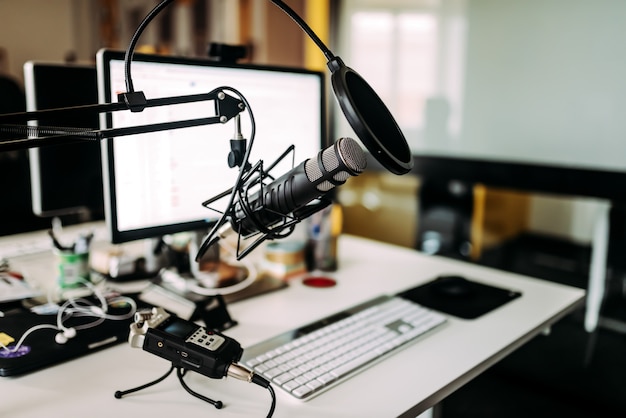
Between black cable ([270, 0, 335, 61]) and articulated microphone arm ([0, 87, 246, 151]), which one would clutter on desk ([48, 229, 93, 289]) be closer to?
articulated microphone arm ([0, 87, 246, 151])

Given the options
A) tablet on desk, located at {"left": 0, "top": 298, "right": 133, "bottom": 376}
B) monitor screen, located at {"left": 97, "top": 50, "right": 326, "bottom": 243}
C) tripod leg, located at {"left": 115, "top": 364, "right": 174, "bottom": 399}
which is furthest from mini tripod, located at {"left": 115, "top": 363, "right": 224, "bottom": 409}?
monitor screen, located at {"left": 97, "top": 50, "right": 326, "bottom": 243}

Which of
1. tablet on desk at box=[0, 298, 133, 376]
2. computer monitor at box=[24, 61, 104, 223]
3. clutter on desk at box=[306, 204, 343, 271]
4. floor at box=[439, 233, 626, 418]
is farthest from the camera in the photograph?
floor at box=[439, 233, 626, 418]

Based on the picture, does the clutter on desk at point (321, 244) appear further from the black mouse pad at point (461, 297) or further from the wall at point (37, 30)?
the wall at point (37, 30)

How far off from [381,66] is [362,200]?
2.50 ft

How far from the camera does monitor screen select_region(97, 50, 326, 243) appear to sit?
3.21 ft

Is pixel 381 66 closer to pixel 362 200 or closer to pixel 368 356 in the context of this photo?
pixel 362 200

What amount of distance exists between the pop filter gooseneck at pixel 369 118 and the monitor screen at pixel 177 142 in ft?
→ 0.85

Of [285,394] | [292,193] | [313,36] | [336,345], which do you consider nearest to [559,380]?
[336,345]

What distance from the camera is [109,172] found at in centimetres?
97

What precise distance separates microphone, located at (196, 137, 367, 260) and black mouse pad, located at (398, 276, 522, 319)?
448mm

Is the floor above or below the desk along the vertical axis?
below

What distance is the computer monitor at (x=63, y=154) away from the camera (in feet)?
4.00

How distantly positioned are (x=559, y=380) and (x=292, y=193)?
1761mm

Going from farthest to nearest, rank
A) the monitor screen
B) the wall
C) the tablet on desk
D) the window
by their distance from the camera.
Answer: the wall < the window < the monitor screen < the tablet on desk
